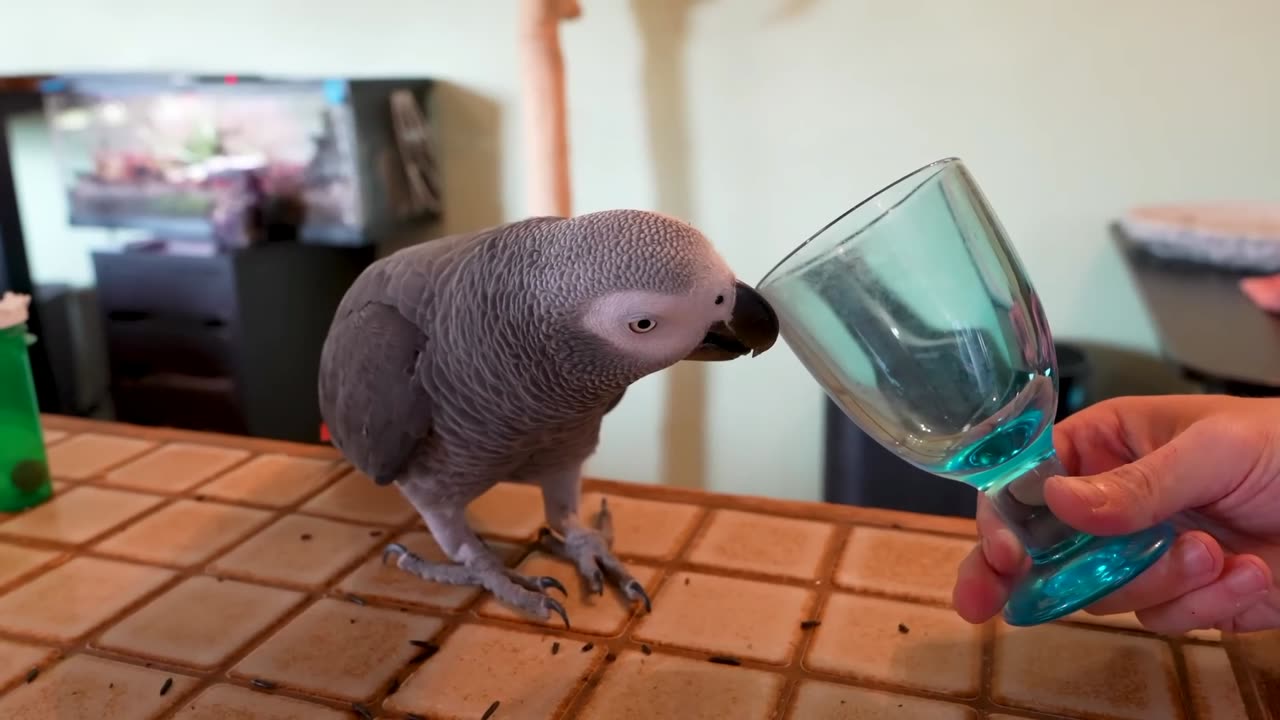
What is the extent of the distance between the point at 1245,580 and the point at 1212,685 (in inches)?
3.8

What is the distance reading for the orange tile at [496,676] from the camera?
25.4 inches

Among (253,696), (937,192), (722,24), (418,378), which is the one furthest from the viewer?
(722,24)

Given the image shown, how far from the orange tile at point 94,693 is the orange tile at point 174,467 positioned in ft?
1.00

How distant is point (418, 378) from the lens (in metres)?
0.77

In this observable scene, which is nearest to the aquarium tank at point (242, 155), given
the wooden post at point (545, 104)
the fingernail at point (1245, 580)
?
the wooden post at point (545, 104)

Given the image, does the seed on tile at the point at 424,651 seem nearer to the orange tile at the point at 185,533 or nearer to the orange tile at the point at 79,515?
the orange tile at the point at 185,533

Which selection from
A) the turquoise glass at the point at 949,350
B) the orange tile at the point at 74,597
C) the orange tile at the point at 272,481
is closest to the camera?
the turquoise glass at the point at 949,350

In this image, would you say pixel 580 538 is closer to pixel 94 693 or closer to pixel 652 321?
pixel 652 321

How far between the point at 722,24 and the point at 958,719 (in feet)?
4.62

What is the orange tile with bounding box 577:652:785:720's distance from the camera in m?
0.63

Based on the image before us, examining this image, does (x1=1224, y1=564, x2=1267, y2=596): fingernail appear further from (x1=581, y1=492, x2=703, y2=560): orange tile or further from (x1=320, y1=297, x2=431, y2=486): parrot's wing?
(x1=320, y1=297, x2=431, y2=486): parrot's wing

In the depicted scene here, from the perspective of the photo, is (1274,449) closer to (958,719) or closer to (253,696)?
(958,719)

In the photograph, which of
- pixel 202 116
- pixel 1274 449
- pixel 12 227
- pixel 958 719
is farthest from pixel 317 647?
pixel 12 227

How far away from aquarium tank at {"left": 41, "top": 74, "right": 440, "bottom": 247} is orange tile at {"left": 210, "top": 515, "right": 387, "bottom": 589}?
1047mm
